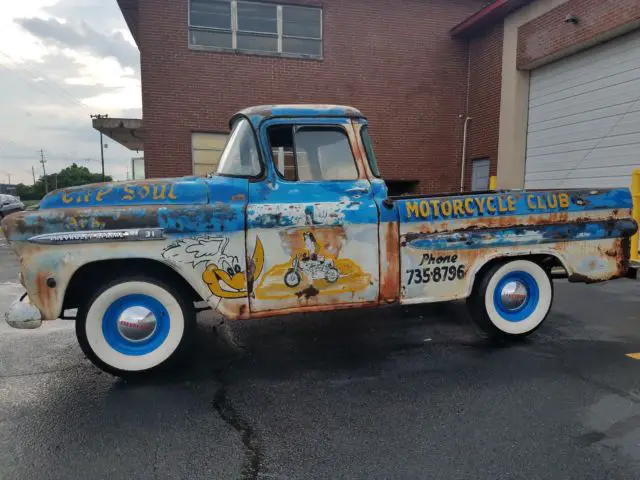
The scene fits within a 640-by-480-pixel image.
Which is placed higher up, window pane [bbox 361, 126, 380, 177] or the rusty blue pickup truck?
window pane [bbox 361, 126, 380, 177]

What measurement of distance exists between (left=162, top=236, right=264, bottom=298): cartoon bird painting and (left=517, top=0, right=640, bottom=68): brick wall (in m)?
9.33

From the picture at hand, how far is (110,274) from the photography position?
3.70 m

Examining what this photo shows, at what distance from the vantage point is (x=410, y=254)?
4047mm

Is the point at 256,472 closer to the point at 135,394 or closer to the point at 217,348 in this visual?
the point at 135,394

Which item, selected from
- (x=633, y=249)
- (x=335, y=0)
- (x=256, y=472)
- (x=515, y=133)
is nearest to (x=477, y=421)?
(x=256, y=472)

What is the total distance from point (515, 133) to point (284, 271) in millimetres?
10608

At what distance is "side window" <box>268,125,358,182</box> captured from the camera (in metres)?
3.92

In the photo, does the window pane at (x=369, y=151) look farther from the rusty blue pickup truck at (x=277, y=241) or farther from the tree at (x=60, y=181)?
the tree at (x=60, y=181)

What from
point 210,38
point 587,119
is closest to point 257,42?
point 210,38

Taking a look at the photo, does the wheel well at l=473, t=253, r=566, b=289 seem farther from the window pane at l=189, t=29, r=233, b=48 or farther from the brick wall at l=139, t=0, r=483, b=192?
the window pane at l=189, t=29, r=233, b=48

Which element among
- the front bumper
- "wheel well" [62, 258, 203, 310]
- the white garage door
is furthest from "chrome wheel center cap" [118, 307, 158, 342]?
the white garage door

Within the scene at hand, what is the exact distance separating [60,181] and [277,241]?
96589 mm

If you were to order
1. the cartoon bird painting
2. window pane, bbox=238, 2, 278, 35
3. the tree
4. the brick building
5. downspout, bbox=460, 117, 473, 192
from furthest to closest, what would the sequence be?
1. the tree
2. downspout, bbox=460, 117, 473, 192
3. window pane, bbox=238, 2, 278, 35
4. the brick building
5. the cartoon bird painting

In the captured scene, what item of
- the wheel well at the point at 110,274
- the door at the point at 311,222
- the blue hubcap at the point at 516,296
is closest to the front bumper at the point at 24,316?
the wheel well at the point at 110,274
